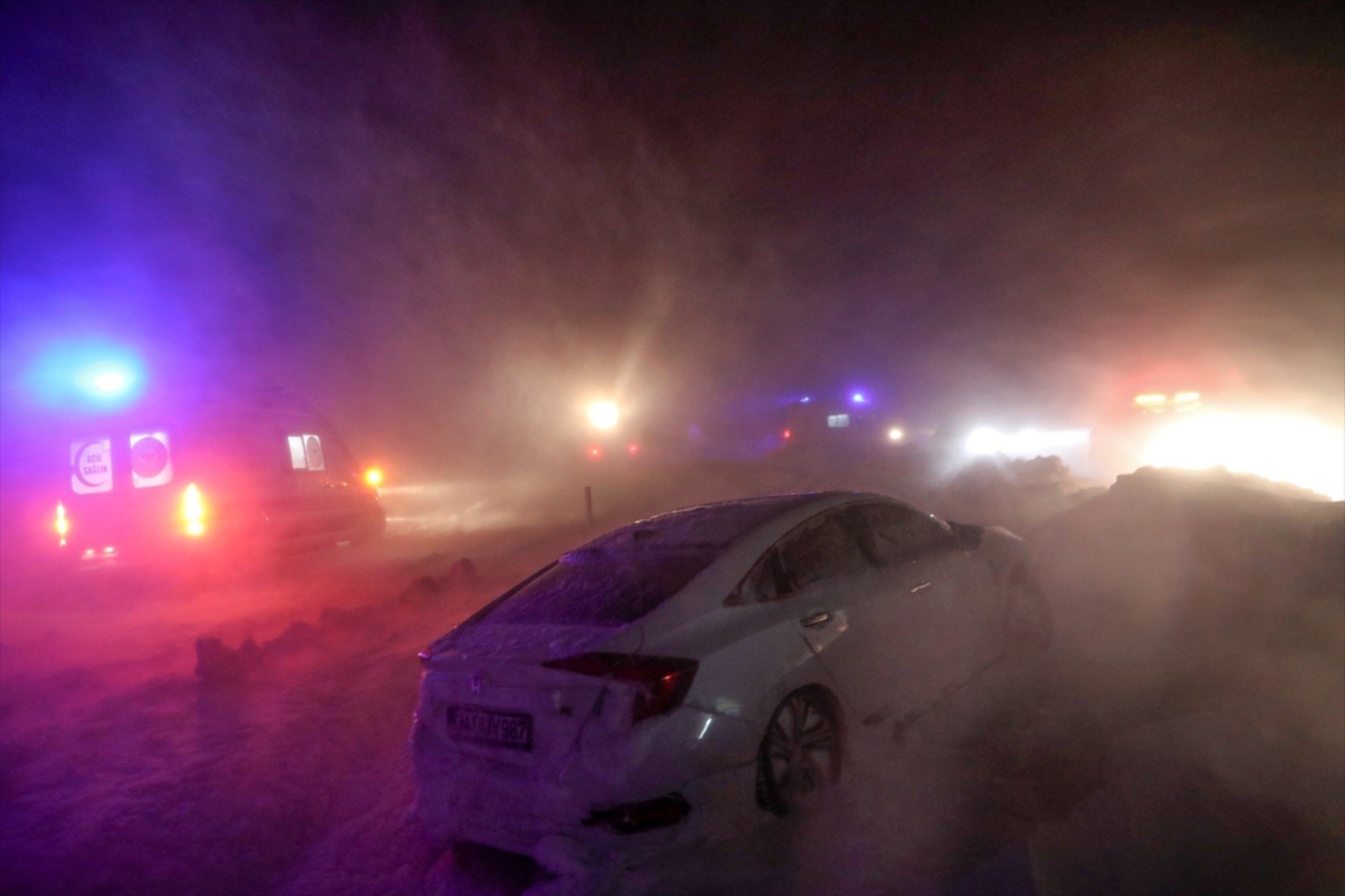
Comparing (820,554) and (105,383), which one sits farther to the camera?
(105,383)

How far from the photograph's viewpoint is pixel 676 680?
123 inches

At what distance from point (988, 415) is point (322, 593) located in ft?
79.2

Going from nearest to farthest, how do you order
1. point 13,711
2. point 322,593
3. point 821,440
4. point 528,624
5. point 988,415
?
point 528,624
point 13,711
point 322,593
point 821,440
point 988,415

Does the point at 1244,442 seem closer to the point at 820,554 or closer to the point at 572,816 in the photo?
the point at 820,554

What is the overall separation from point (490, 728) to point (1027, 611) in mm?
3987

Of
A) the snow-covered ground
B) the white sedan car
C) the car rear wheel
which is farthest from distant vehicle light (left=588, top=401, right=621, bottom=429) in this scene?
the car rear wheel

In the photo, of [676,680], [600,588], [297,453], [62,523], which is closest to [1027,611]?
[600,588]

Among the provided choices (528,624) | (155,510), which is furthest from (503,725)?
(155,510)

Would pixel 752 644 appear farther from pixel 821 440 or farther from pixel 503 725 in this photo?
pixel 821 440

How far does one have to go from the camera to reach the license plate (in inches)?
128

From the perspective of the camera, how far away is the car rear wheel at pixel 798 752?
3.41 meters

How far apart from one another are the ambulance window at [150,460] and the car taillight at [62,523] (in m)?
0.93

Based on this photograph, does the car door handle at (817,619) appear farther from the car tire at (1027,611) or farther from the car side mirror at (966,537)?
the car tire at (1027,611)

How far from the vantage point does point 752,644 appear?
3430mm
